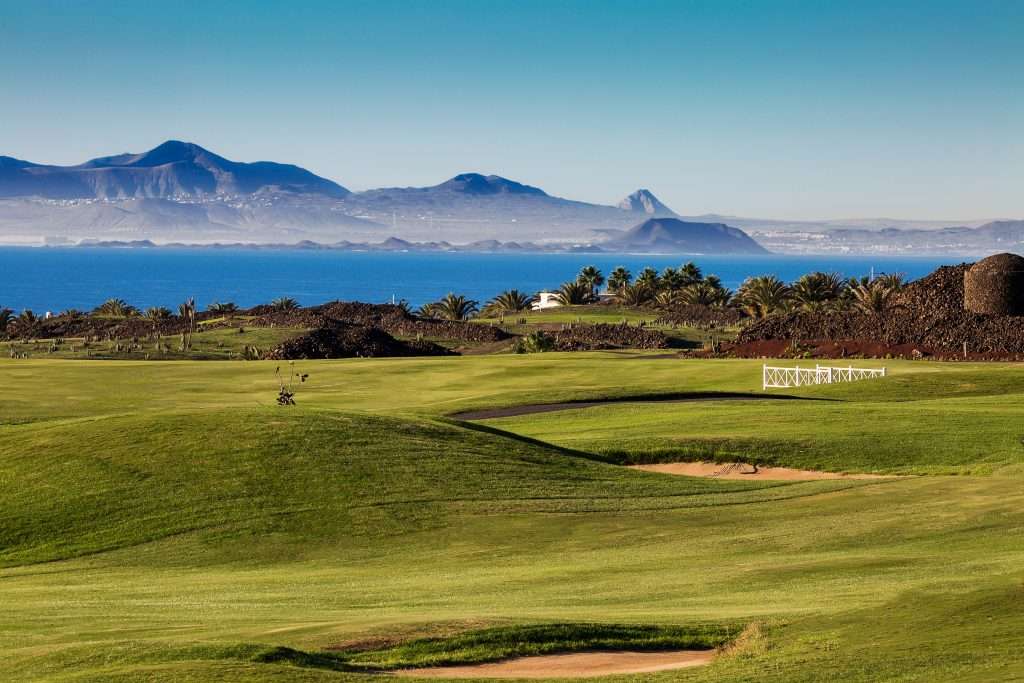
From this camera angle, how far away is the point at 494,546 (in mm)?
24250

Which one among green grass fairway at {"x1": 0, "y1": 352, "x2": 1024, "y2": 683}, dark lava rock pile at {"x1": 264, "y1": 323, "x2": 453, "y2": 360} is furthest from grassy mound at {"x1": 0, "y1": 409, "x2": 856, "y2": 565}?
dark lava rock pile at {"x1": 264, "y1": 323, "x2": 453, "y2": 360}

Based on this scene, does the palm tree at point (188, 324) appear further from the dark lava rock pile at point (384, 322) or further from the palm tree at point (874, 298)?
Answer: the palm tree at point (874, 298)

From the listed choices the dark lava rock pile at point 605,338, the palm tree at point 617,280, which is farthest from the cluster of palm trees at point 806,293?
the palm tree at point 617,280

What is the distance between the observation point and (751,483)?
31.7 metres

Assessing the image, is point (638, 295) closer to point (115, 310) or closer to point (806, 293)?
point (806, 293)

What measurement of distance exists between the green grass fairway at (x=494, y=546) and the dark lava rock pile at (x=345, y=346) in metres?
41.5

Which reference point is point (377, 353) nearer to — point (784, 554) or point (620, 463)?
point (620, 463)

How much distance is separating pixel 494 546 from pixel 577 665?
8851mm

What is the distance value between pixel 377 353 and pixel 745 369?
30166mm

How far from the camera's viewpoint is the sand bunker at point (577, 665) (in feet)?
49.7

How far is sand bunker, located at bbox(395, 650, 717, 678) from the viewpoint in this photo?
49.7 feet

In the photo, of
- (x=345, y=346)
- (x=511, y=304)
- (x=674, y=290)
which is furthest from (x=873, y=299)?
(x=511, y=304)

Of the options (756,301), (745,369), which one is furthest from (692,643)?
(756,301)

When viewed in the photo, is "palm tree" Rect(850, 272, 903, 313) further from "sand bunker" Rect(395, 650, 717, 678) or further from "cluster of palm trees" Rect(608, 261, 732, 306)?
"sand bunker" Rect(395, 650, 717, 678)
